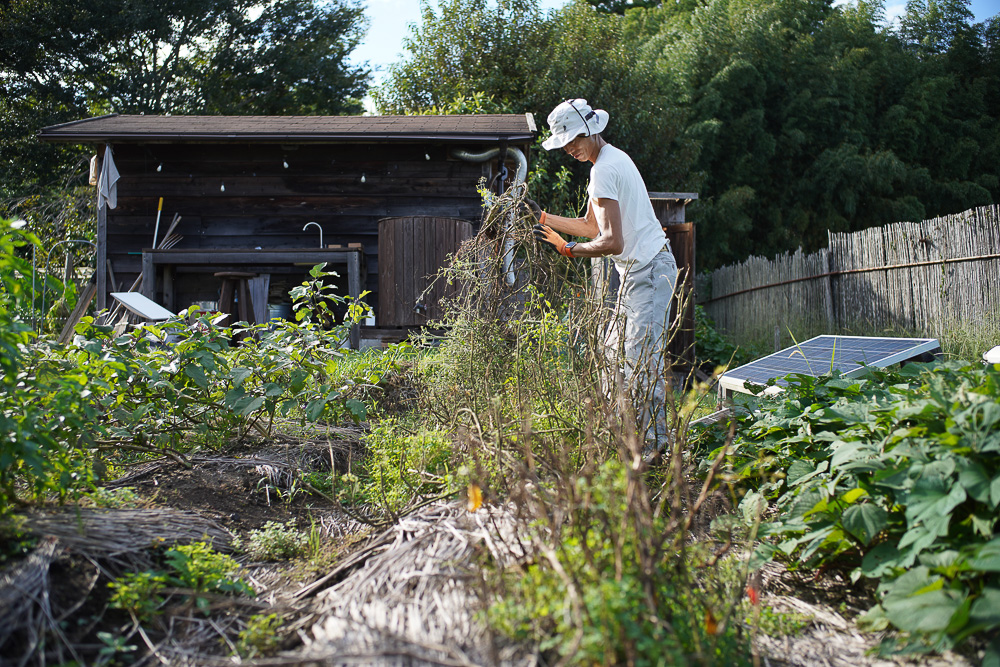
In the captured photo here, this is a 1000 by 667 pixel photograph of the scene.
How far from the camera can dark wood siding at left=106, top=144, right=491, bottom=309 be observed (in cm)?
890

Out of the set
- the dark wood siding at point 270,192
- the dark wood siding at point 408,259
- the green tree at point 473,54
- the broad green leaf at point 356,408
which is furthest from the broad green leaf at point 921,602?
the green tree at point 473,54

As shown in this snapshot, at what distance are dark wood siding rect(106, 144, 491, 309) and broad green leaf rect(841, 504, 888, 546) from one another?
7192 mm

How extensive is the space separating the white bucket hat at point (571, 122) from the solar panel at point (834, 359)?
5.34ft

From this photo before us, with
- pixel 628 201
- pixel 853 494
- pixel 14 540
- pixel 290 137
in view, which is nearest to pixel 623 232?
pixel 628 201

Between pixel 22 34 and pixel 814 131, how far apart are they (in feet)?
70.5

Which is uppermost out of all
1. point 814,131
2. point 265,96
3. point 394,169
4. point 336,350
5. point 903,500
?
point 265,96

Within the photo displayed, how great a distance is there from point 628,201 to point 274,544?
91.2 inches

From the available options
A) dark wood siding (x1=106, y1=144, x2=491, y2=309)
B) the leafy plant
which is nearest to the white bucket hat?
the leafy plant

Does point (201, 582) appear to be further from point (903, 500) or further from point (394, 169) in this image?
point (394, 169)

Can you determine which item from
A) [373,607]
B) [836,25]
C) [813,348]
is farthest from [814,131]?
[373,607]

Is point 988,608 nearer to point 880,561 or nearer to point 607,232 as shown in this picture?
point 880,561

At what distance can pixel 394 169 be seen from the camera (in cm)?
891

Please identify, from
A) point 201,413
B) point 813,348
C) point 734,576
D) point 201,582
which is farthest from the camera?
point 813,348

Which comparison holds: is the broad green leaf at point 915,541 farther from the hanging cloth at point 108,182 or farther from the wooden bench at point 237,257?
the hanging cloth at point 108,182
